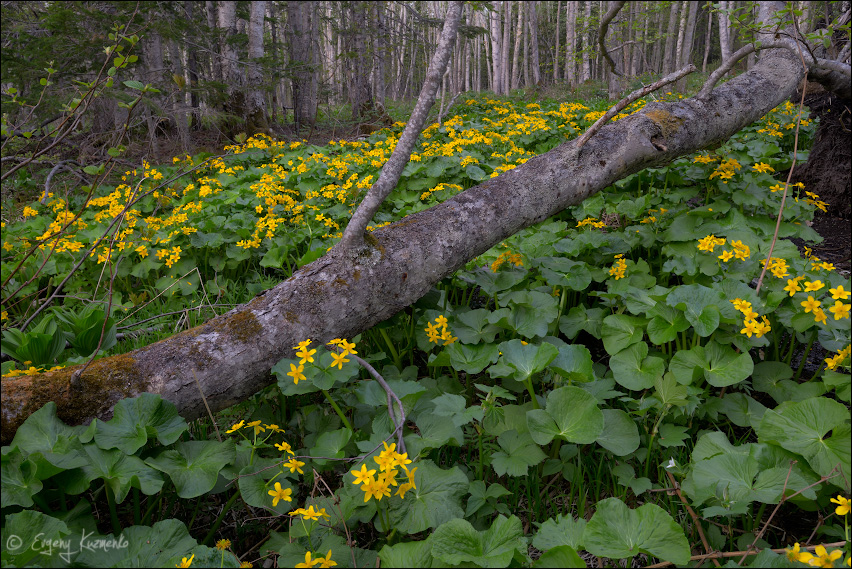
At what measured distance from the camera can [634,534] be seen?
1368 mm

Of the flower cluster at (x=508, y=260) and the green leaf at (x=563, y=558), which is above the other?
the flower cluster at (x=508, y=260)

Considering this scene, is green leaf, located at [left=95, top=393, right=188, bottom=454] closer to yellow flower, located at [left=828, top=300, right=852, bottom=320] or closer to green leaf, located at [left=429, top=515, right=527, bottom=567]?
green leaf, located at [left=429, top=515, right=527, bottom=567]

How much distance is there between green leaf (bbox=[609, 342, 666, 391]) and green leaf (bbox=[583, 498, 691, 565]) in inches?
23.3

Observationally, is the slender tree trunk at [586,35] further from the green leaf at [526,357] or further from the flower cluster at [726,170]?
the green leaf at [526,357]

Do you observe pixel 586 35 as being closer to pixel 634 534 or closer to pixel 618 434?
pixel 618 434

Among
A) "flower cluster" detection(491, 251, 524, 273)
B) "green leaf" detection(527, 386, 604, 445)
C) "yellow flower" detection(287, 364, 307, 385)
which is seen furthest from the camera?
"flower cluster" detection(491, 251, 524, 273)

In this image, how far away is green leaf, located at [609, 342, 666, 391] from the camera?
1.91 m

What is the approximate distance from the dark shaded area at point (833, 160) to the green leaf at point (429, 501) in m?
4.11

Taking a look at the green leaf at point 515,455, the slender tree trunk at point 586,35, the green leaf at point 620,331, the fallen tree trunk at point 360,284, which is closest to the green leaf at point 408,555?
the green leaf at point 515,455

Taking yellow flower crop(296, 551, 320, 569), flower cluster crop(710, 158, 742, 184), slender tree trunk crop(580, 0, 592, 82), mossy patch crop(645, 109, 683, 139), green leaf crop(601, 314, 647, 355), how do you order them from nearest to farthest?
yellow flower crop(296, 551, 320, 569)
green leaf crop(601, 314, 647, 355)
mossy patch crop(645, 109, 683, 139)
flower cluster crop(710, 158, 742, 184)
slender tree trunk crop(580, 0, 592, 82)

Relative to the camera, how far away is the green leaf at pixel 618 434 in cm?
168

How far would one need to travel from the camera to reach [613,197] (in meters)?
3.72

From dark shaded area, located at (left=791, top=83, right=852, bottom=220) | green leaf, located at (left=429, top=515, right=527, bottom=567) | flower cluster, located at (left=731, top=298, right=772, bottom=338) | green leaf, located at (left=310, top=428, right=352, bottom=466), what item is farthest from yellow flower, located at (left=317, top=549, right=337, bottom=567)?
dark shaded area, located at (left=791, top=83, right=852, bottom=220)

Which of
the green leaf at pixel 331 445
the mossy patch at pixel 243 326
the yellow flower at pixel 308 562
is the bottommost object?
the green leaf at pixel 331 445
